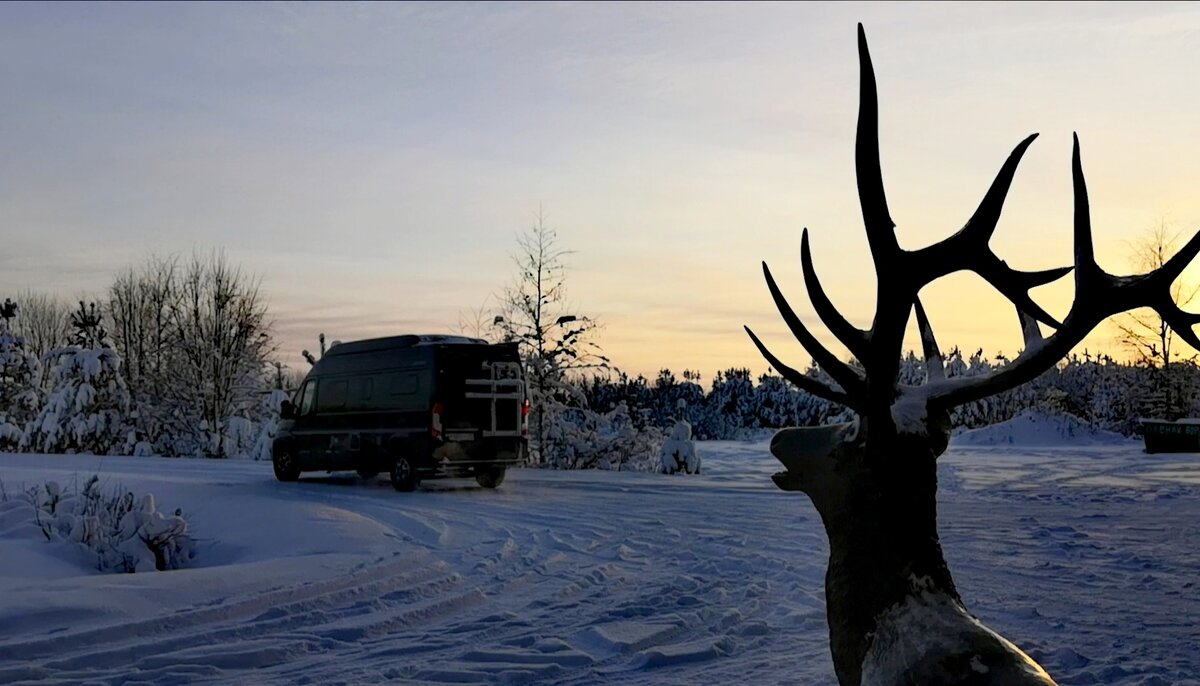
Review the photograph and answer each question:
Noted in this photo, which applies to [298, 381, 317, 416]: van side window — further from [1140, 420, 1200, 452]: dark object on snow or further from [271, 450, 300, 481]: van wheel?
[1140, 420, 1200, 452]: dark object on snow

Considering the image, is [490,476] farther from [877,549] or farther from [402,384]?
[877,549]

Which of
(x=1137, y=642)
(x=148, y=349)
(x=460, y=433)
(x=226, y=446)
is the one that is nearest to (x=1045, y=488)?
(x=460, y=433)

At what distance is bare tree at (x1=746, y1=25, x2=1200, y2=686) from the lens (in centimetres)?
290

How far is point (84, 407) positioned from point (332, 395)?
66.9 feet

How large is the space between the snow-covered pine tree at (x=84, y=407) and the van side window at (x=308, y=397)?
18655 mm

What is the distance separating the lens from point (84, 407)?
1300 inches

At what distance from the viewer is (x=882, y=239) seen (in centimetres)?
310

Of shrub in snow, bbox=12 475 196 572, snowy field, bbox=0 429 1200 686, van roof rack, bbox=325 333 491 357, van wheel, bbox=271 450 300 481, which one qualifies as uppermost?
van roof rack, bbox=325 333 491 357

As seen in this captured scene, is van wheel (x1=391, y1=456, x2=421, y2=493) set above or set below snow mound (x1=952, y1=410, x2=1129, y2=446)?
below

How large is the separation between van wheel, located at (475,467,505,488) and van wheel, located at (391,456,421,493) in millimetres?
1166

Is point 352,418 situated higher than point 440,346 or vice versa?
point 440,346

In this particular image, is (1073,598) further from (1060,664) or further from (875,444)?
(875,444)

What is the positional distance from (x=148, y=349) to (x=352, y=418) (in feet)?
114

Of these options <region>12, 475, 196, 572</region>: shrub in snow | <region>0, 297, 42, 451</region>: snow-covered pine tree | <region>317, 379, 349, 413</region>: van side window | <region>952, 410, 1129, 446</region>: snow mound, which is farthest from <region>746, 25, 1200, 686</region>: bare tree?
<region>0, 297, 42, 451</region>: snow-covered pine tree
